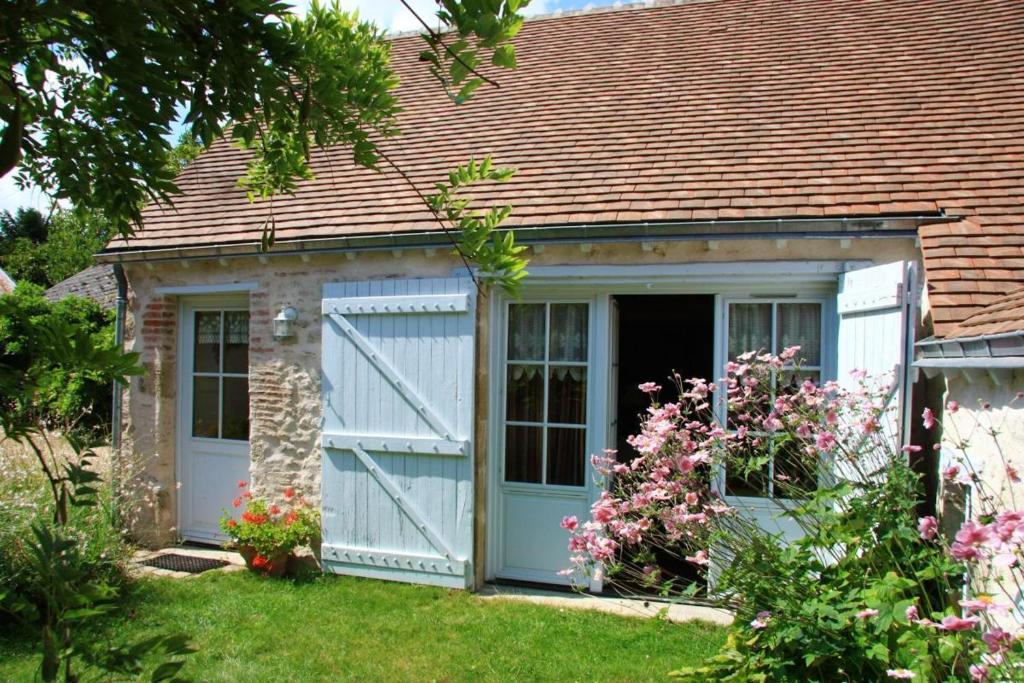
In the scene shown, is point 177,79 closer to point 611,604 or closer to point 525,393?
point 525,393

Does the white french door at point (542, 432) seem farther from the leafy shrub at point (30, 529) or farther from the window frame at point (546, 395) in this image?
the leafy shrub at point (30, 529)

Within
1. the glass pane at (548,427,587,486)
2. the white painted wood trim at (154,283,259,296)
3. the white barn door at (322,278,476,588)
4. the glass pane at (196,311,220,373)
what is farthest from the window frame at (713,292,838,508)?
the glass pane at (196,311,220,373)

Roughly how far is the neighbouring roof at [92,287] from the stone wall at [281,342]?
10264mm

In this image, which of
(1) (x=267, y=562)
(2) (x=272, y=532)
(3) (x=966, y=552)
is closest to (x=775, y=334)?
(3) (x=966, y=552)

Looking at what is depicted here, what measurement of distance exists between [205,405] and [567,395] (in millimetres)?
3367

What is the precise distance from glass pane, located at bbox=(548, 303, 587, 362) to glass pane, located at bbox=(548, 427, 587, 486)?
0.56 meters

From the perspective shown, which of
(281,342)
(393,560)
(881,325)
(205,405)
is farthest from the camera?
(205,405)

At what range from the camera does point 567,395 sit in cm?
582

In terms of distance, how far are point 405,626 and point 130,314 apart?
3.91m

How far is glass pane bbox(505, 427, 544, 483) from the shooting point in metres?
5.88

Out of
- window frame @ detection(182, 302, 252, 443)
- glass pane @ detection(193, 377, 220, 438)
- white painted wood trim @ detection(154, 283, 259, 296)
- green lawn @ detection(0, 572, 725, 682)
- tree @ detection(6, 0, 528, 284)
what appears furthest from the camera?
glass pane @ detection(193, 377, 220, 438)

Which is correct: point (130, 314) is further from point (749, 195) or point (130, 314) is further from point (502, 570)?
point (749, 195)

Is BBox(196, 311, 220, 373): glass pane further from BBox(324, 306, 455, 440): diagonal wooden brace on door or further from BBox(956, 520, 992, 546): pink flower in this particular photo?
BBox(956, 520, 992, 546): pink flower

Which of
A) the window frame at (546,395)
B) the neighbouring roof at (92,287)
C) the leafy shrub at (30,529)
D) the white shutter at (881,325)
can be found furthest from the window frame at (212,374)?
the neighbouring roof at (92,287)
